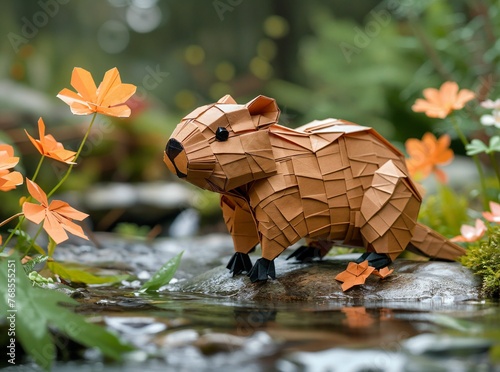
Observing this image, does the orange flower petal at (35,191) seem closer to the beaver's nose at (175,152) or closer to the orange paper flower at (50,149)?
the orange paper flower at (50,149)

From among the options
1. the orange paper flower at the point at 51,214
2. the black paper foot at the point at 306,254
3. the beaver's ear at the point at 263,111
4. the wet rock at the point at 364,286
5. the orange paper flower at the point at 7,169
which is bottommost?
the wet rock at the point at 364,286

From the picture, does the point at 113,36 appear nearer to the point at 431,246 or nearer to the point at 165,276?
the point at 165,276

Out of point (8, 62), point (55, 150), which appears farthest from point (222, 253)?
point (8, 62)

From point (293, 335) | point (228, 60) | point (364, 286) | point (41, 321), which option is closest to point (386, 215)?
point (364, 286)

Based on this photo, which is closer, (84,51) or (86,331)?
(86,331)

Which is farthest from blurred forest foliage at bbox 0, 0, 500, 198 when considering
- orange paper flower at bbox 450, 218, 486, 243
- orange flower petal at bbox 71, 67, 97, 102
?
orange flower petal at bbox 71, 67, 97, 102

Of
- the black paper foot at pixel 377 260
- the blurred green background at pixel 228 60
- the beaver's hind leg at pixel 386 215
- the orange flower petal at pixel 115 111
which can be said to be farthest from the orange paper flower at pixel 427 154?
the orange flower petal at pixel 115 111

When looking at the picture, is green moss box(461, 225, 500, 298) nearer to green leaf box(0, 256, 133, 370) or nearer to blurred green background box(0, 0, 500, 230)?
green leaf box(0, 256, 133, 370)

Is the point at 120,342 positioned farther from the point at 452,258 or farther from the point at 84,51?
the point at 84,51
